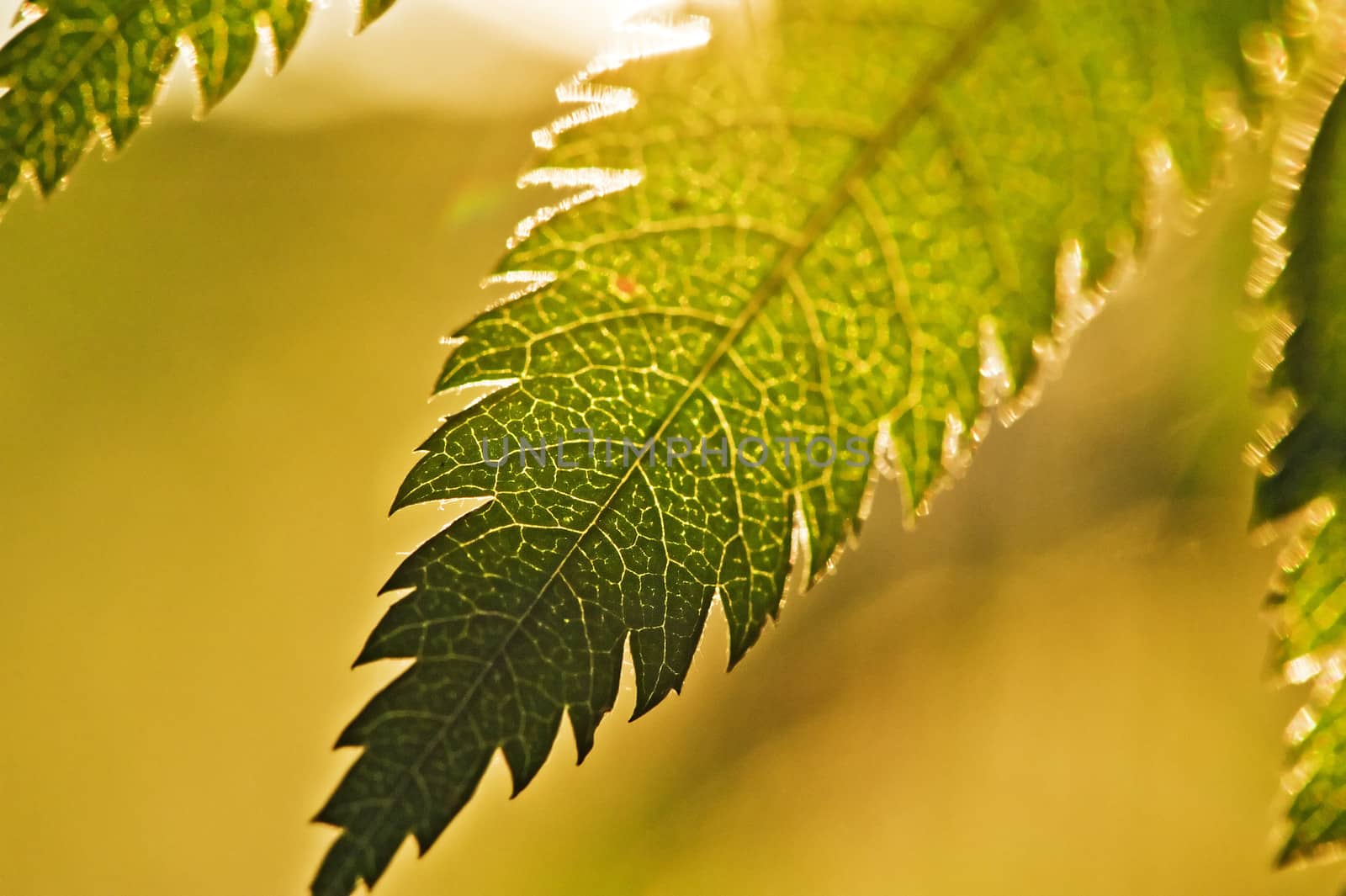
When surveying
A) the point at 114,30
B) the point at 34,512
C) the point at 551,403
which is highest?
the point at 34,512

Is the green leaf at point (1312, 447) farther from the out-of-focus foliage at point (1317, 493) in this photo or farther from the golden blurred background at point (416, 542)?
the golden blurred background at point (416, 542)

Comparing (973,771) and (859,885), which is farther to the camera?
(859,885)

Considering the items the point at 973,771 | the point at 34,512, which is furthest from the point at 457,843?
the point at 34,512

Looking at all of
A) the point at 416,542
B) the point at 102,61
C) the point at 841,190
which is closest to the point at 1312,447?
the point at 841,190

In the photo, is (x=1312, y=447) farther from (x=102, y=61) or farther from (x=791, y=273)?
(x=102, y=61)

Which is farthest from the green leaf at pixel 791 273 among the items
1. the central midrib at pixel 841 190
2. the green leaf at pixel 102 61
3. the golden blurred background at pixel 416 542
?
the golden blurred background at pixel 416 542

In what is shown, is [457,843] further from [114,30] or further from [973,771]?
[114,30]
